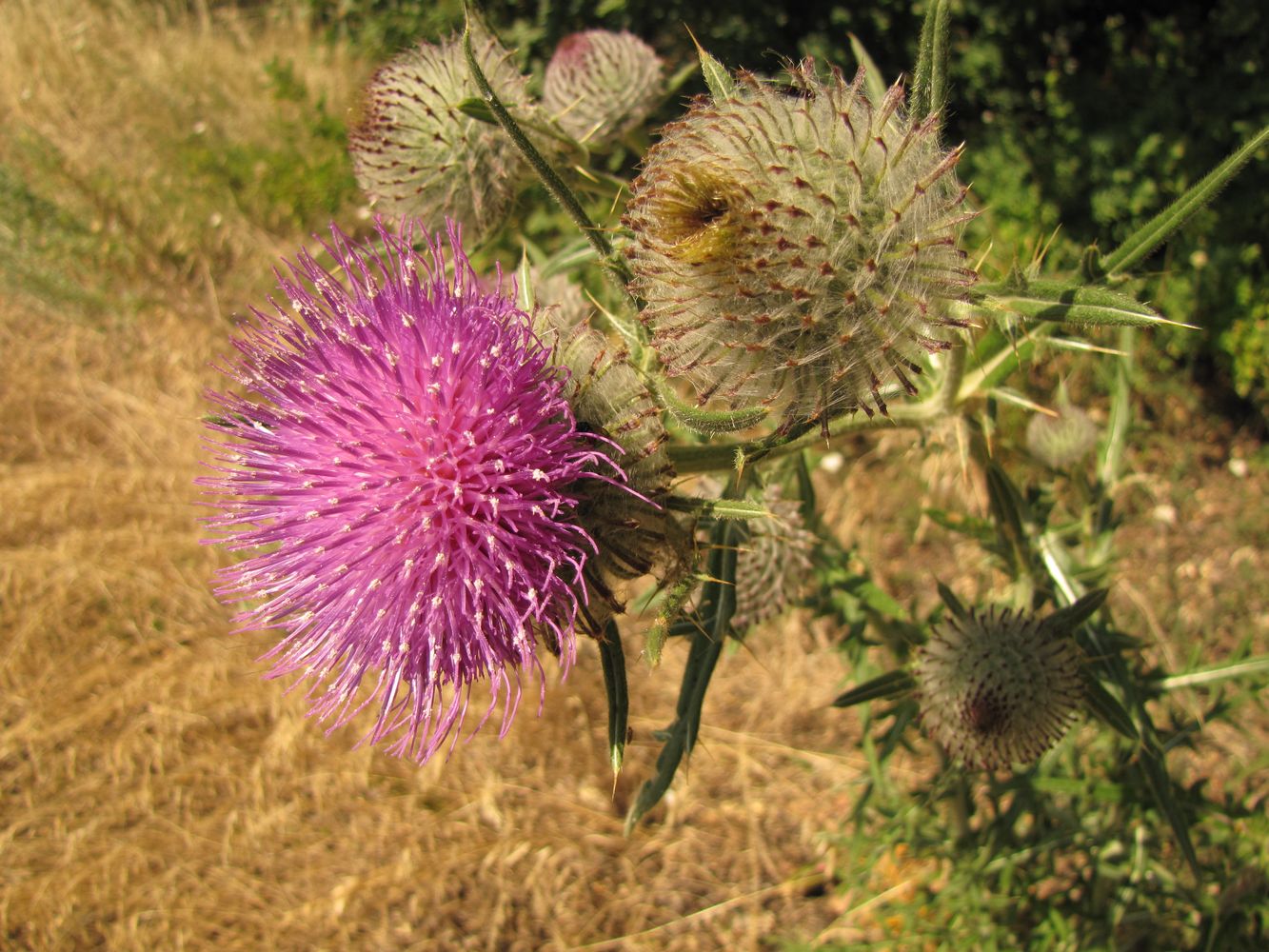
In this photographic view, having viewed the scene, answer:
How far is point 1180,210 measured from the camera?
1765mm

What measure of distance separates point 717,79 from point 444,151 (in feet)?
3.61

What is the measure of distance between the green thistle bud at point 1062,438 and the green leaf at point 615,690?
203cm

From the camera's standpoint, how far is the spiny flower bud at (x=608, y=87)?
318 cm

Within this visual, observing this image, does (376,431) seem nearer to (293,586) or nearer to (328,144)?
(293,586)

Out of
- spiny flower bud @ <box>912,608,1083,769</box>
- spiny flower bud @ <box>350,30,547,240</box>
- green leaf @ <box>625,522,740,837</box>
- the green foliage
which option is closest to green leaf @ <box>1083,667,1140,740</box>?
spiny flower bud @ <box>912,608,1083,769</box>

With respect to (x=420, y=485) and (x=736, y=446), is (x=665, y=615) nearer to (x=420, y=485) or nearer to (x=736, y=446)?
(x=736, y=446)

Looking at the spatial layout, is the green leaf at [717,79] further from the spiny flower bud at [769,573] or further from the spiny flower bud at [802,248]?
the spiny flower bud at [769,573]

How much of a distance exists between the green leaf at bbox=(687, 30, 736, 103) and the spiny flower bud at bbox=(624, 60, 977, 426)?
12 cm

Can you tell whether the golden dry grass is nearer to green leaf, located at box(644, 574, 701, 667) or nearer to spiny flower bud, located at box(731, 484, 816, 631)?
spiny flower bud, located at box(731, 484, 816, 631)

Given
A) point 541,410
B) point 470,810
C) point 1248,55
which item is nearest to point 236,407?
point 541,410

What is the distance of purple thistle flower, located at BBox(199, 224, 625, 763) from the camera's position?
1.82 meters

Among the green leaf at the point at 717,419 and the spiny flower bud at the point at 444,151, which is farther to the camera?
the spiny flower bud at the point at 444,151

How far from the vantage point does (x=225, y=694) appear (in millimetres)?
5418

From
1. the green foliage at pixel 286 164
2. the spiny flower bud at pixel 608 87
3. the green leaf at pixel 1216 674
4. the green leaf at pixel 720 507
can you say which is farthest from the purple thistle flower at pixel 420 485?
the green foliage at pixel 286 164
